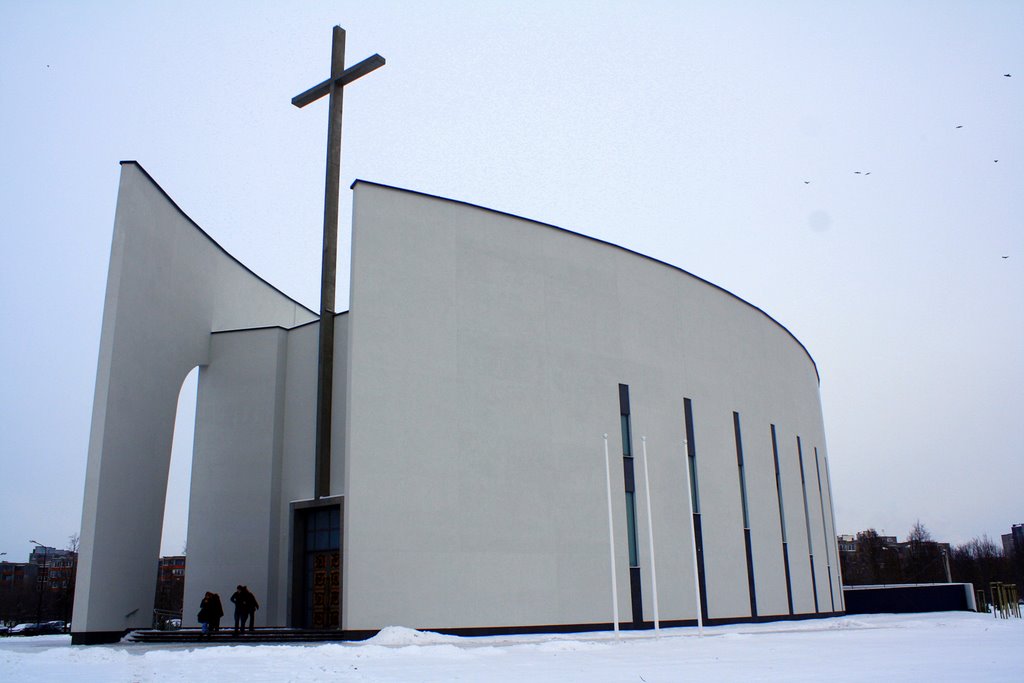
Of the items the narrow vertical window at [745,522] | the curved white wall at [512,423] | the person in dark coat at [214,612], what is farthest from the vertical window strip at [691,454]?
the person in dark coat at [214,612]

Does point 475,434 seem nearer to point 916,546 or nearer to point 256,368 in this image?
point 256,368

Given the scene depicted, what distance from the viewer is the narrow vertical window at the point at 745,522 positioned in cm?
3036

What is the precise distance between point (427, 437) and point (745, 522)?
1472 cm

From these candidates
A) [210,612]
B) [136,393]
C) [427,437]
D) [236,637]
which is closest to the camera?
[236,637]

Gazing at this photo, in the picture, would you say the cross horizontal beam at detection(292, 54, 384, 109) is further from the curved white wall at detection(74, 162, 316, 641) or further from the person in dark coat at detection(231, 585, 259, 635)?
the person in dark coat at detection(231, 585, 259, 635)

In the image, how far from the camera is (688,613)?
88.1 ft

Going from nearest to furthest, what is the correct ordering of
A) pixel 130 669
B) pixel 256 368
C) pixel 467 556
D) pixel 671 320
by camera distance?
pixel 130 669
pixel 467 556
pixel 256 368
pixel 671 320

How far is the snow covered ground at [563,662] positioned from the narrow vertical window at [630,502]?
6.77 meters

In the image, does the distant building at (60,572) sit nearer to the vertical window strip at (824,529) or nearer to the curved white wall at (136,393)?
the curved white wall at (136,393)

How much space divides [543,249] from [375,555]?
10440 mm

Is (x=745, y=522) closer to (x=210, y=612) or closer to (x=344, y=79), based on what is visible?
(x=210, y=612)

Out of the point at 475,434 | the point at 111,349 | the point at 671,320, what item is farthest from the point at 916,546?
the point at 111,349

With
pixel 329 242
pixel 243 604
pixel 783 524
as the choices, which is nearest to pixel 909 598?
pixel 783 524

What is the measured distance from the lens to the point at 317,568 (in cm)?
2286
